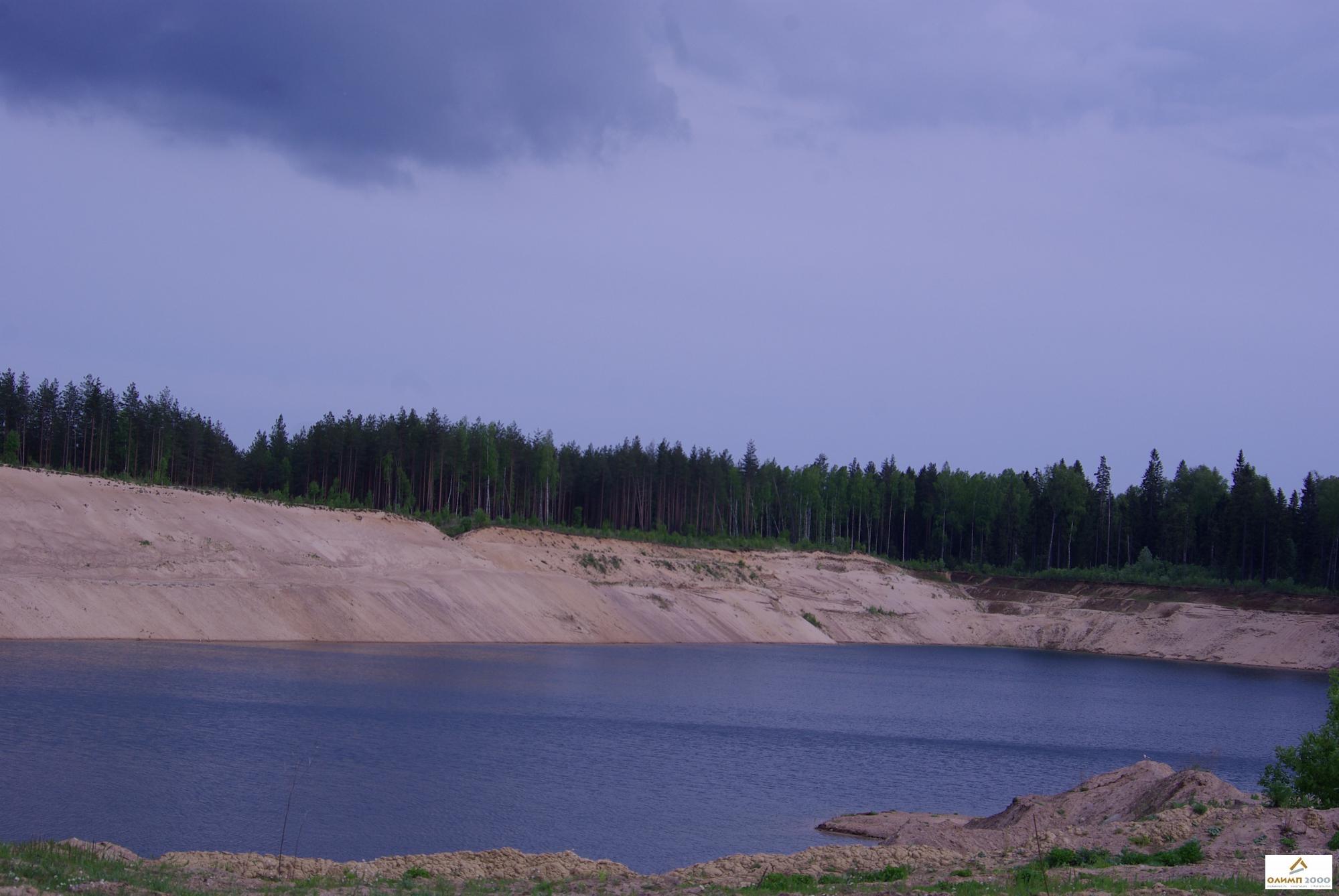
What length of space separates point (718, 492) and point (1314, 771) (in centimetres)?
12150

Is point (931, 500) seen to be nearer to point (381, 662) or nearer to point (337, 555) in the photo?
point (337, 555)

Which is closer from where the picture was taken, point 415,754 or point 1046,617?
point 415,754

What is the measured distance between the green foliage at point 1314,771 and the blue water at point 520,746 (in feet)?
25.2

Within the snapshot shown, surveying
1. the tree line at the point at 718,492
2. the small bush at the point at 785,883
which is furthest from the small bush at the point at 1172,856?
the tree line at the point at 718,492

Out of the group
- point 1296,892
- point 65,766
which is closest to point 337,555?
point 65,766

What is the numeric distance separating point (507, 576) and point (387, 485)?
48.6 meters

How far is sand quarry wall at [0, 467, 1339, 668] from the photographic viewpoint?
56.1 meters

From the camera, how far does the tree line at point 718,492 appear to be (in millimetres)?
108812

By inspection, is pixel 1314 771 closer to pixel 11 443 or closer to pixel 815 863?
pixel 815 863

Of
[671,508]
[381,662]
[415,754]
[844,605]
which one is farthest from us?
[671,508]

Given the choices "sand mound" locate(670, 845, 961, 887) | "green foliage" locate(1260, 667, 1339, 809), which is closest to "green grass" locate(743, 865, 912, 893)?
"sand mound" locate(670, 845, 961, 887)

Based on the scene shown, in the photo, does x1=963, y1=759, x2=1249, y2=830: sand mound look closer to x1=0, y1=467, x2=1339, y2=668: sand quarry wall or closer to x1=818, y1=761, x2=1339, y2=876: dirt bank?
x1=818, y1=761, x2=1339, y2=876: dirt bank

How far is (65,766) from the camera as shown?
23891 millimetres

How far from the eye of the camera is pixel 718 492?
14275 centimetres
